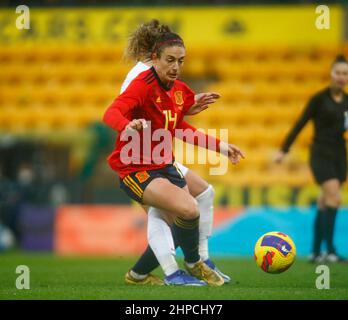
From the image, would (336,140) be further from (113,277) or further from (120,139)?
(120,139)

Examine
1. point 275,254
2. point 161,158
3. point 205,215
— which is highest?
point 161,158

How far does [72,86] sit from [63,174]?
2.59 meters

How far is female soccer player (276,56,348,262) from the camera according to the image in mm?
7891

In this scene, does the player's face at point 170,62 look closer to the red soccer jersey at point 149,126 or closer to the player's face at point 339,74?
the red soccer jersey at point 149,126

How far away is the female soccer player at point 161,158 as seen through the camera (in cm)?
530

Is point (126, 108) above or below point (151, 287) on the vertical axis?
above

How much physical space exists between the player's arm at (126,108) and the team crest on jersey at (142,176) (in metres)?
0.43

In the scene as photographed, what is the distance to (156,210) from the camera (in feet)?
18.6

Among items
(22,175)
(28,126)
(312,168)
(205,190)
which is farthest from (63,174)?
(205,190)

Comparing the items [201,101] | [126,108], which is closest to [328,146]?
[201,101]

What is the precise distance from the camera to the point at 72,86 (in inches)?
585

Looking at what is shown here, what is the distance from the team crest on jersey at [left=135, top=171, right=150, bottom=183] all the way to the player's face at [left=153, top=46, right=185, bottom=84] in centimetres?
67

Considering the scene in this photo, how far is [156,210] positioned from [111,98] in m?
8.90

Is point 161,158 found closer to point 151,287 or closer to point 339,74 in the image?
point 151,287
